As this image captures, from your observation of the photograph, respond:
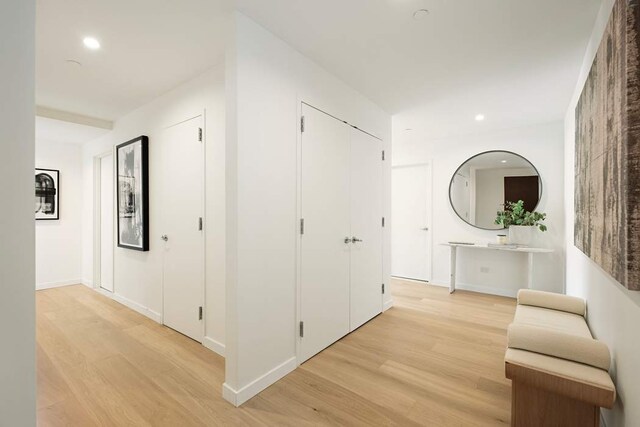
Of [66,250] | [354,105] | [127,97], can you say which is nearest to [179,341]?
[127,97]

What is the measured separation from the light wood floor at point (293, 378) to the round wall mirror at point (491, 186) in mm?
1748

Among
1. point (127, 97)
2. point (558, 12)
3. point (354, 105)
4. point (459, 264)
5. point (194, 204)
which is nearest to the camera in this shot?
point (558, 12)

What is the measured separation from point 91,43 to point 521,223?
5.16 metres

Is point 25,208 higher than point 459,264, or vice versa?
point 25,208

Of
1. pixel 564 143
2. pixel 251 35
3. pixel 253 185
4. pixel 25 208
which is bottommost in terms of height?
pixel 25 208

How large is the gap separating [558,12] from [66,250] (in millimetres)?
6748

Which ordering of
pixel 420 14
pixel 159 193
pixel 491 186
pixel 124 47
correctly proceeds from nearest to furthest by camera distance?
pixel 420 14, pixel 124 47, pixel 159 193, pixel 491 186

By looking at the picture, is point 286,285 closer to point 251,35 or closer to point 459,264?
point 251,35

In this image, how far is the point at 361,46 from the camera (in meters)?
2.25

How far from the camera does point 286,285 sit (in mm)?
2207

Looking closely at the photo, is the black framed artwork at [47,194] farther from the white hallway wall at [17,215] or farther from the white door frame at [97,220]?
the white hallway wall at [17,215]

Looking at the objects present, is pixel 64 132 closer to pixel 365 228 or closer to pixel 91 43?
pixel 91 43

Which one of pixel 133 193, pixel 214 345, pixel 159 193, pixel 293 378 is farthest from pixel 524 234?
pixel 133 193

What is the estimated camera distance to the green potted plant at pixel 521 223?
13.2ft
